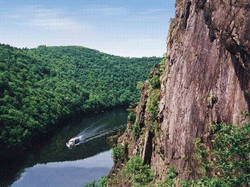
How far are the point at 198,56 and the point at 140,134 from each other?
33.5ft

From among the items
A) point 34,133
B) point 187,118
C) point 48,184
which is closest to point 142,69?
point 34,133

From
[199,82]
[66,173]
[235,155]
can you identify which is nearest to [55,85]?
[66,173]

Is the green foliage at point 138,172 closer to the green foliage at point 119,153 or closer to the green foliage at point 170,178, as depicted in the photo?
the green foliage at point 170,178

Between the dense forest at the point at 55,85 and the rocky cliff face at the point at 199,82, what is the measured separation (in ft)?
127

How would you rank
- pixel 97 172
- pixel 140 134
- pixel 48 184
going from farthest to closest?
pixel 97 172
pixel 48 184
pixel 140 134

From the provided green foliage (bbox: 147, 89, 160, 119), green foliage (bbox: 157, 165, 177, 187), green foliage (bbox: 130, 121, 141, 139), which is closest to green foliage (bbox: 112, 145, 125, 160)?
green foliage (bbox: 130, 121, 141, 139)

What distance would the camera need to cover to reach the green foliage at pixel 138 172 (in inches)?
743

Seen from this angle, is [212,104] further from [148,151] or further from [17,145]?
[17,145]

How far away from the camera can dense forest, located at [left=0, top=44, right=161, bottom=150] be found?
57.3m

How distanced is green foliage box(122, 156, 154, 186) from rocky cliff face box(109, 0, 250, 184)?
1.71ft

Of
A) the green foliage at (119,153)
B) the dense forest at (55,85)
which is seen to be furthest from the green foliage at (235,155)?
the dense forest at (55,85)

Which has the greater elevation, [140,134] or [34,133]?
[140,134]

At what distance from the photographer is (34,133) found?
188 feet

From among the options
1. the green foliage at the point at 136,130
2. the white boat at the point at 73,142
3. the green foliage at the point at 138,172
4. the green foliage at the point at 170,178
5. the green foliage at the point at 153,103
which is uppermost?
the green foliage at the point at 153,103
